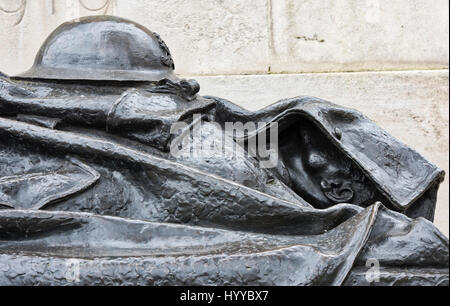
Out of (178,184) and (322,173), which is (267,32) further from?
(178,184)

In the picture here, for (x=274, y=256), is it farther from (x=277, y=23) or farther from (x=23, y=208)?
(x=277, y=23)

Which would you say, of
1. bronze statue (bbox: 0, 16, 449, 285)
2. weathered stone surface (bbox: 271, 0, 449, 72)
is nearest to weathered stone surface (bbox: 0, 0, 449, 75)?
weathered stone surface (bbox: 271, 0, 449, 72)

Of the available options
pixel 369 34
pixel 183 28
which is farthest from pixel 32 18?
pixel 369 34

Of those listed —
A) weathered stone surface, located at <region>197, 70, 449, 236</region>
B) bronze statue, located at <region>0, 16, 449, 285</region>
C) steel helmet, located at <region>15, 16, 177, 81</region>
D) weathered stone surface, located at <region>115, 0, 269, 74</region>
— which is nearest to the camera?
bronze statue, located at <region>0, 16, 449, 285</region>

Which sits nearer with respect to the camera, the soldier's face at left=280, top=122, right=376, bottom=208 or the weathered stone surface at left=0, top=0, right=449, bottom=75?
the soldier's face at left=280, top=122, right=376, bottom=208

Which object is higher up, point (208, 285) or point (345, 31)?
point (345, 31)

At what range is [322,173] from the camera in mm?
2252

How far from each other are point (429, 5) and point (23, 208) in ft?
7.16

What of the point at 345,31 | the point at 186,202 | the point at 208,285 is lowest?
the point at 208,285

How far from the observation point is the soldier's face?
2201 mm

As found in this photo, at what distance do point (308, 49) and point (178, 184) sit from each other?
164 cm

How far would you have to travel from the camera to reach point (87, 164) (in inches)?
73.5

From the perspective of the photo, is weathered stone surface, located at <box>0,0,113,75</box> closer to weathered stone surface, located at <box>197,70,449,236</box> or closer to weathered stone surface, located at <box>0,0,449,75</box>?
weathered stone surface, located at <box>0,0,449,75</box>

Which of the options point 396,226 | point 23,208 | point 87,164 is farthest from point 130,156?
point 396,226
